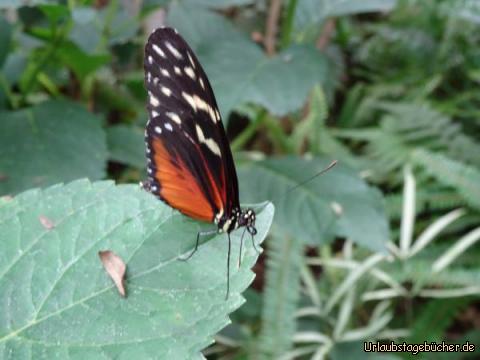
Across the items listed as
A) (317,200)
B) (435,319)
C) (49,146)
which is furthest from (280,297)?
(49,146)

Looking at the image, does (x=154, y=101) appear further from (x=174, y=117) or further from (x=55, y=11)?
(x=55, y=11)

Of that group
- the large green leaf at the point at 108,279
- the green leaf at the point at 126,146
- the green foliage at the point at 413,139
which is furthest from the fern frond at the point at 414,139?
the large green leaf at the point at 108,279

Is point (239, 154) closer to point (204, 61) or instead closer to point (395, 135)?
point (204, 61)

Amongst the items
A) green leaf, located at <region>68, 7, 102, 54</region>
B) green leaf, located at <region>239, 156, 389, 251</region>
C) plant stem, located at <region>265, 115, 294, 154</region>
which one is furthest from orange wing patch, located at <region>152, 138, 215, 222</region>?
plant stem, located at <region>265, 115, 294, 154</region>

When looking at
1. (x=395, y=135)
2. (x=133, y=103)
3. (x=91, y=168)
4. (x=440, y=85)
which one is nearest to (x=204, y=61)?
(x=91, y=168)

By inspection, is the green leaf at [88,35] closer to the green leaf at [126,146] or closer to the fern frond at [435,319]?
the green leaf at [126,146]

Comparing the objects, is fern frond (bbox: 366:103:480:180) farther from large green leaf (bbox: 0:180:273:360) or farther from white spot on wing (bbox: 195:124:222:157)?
large green leaf (bbox: 0:180:273:360)
